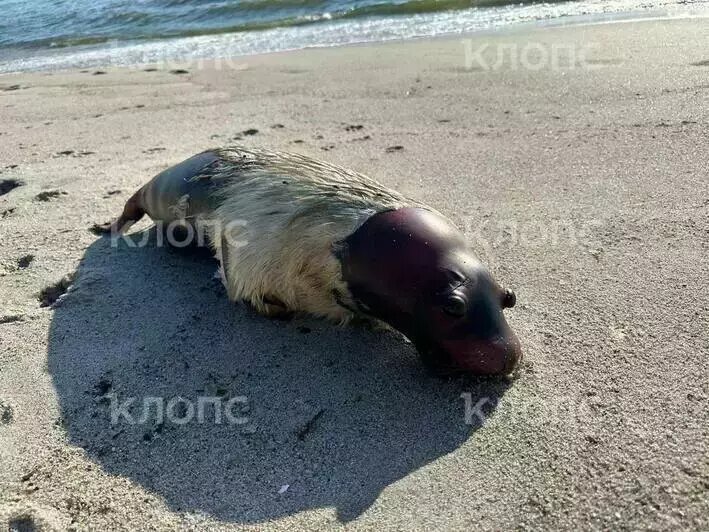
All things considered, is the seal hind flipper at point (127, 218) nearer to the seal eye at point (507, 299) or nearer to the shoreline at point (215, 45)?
the seal eye at point (507, 299)

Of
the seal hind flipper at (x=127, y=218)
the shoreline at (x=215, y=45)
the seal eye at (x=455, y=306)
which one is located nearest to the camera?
the seal eye at (x=455, y=306)

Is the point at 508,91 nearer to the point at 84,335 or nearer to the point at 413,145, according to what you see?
the point at 413,145

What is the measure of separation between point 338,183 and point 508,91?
4.42 m

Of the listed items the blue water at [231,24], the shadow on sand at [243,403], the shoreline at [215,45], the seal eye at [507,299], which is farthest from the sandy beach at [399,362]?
the blue water at [231,24]

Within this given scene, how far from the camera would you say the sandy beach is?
2.58 m

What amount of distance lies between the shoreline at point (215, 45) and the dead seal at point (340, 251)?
25.4 ft

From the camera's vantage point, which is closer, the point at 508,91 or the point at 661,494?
the point at 661,494

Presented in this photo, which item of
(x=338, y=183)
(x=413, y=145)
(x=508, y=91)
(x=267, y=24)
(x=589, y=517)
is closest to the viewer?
(x=589, y=517)

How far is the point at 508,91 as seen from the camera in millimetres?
7410

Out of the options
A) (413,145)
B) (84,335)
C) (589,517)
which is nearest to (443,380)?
(589,517)

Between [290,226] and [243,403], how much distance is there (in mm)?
991

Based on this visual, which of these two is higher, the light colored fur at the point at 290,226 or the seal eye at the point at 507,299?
the light colored fur at the point at 290,226

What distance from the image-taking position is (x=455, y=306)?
2891mm

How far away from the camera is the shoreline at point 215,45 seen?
10594 mm
